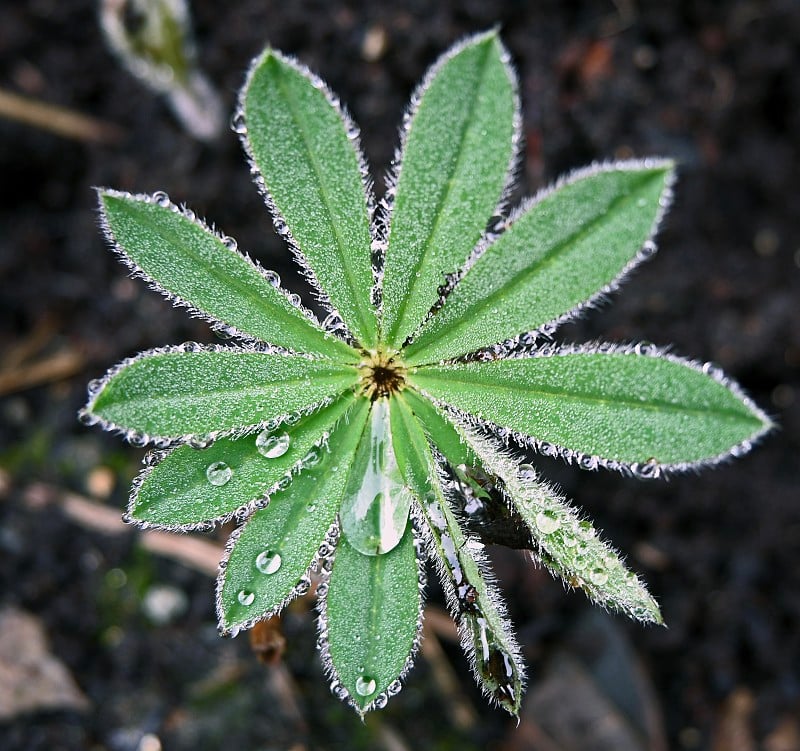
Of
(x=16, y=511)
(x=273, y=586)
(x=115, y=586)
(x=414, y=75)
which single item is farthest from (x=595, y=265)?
(x=16, y=511)

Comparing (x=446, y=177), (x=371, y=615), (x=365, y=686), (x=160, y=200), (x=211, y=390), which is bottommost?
(x=365, y=686)

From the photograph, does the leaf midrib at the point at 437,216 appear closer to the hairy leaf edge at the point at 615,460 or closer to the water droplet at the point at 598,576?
the hairy leaf edge at the point at 615,460

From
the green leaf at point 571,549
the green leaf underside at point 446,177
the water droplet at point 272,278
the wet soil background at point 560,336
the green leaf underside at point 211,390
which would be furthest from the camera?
the wet soil background at point 560,336

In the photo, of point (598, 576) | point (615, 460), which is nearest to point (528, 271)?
point (615, 460)

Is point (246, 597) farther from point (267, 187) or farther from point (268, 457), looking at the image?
point (267, 187)

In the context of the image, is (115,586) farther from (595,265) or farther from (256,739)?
(595,265)

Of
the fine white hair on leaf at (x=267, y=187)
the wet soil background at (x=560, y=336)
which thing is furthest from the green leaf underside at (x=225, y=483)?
the wet soil background at (x=560, y=336)

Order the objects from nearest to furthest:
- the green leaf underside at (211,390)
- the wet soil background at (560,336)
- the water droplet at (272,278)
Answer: the green leaf underside at (211,390) < the water droplet at (272,278) < the wet soil background at (560,336)
